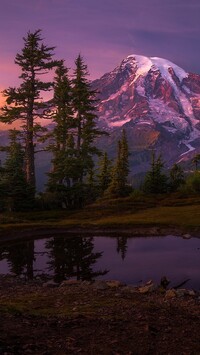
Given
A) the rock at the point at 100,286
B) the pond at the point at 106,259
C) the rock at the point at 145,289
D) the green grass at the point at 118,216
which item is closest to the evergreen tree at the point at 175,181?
the green grass at the point at 118,216

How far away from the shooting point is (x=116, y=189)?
223 feet

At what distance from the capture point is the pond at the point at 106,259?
77.4 feet

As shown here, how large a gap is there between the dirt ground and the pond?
5086 mm

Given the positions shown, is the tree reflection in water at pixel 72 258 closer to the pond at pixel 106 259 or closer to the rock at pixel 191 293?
the pond at pixel 106 259

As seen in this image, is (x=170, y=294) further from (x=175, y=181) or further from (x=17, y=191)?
(x=175, y=181)

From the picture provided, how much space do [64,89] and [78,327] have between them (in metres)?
49.7

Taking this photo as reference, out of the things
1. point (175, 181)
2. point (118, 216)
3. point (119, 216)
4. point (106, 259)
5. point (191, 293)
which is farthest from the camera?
point (175, 181)

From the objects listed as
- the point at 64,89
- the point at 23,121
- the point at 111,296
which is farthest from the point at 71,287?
the point at 64,89

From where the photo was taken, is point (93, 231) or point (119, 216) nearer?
point (93, 231)

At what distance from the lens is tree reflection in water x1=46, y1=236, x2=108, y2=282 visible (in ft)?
80.8

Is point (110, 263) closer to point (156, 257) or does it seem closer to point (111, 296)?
point (156, 257)

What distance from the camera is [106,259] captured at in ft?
92.0

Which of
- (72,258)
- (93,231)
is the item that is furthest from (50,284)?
(93,231)

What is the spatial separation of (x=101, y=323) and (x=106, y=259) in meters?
16.3
